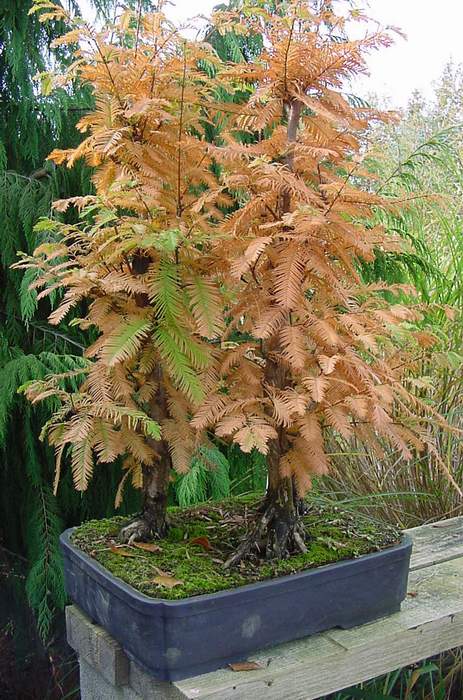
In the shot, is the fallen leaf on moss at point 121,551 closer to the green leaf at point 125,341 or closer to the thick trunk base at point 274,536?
the thick trunk base at point 274,536

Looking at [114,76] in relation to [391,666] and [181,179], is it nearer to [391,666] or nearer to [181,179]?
[181,179]

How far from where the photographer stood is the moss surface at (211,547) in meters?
1.00

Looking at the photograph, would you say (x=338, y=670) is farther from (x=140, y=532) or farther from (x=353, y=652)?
(x=140, y=532)

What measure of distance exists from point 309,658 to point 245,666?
0.09 meters

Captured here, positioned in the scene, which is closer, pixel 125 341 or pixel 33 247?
pixel 125 341

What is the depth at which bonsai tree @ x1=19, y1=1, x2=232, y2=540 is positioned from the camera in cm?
99

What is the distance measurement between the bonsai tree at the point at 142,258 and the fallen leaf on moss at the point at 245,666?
0.28 metres

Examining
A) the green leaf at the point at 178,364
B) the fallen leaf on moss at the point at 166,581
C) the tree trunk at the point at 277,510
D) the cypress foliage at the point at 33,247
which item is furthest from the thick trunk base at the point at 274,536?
the cypress foliage at the point at 33,247

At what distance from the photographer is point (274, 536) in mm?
1107

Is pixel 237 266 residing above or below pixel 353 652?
above

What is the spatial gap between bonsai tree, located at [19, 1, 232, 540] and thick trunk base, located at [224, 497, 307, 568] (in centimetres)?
15

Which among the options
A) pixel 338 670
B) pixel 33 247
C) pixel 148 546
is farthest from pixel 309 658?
pixel 33 247

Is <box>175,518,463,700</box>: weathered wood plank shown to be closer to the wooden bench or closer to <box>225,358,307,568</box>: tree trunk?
the wooden bench

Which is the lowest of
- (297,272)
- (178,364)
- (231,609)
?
(231,609)
